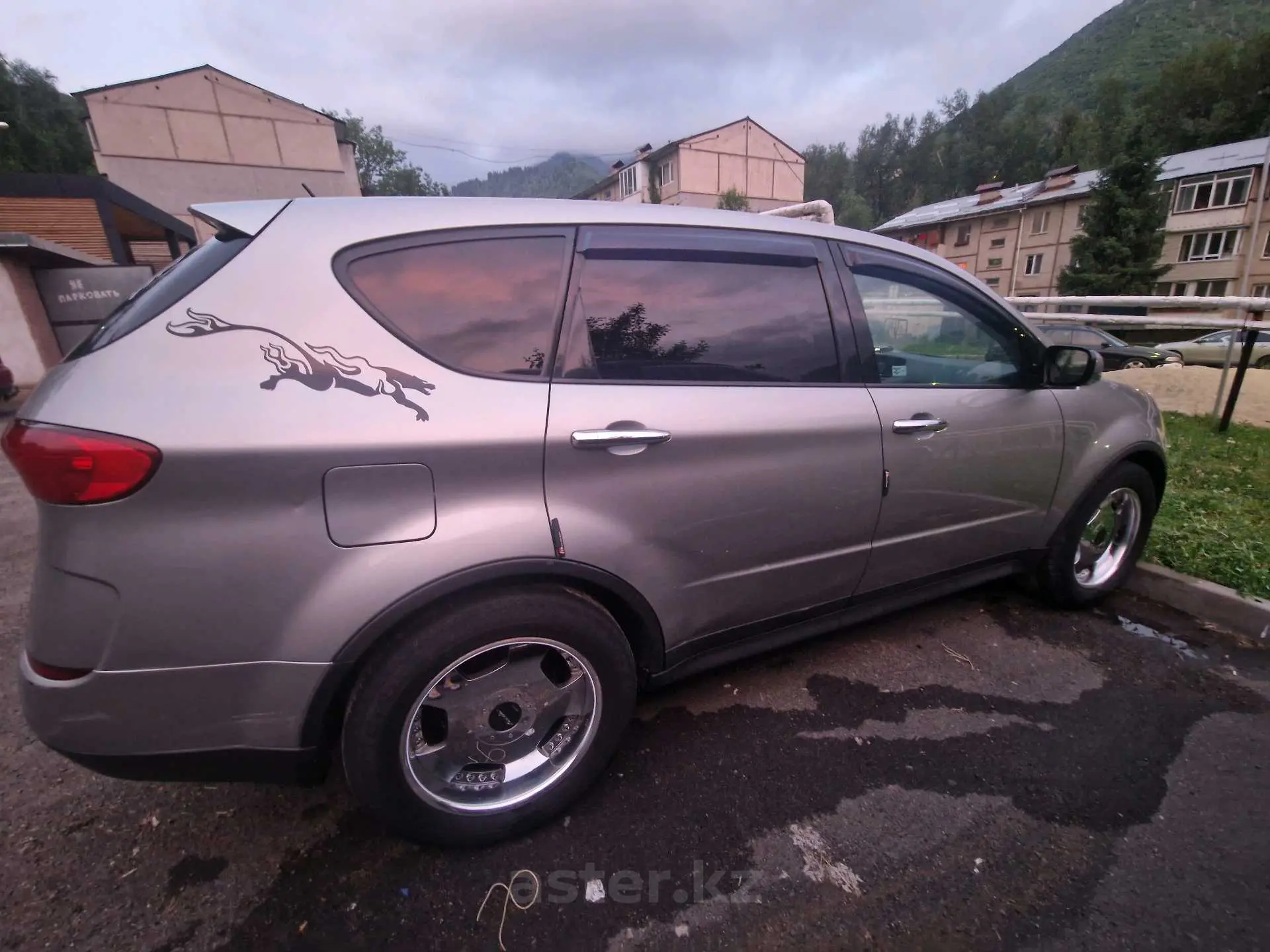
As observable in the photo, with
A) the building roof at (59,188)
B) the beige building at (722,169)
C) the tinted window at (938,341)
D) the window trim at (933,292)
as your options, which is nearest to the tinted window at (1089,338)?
the window trim at (933,292)

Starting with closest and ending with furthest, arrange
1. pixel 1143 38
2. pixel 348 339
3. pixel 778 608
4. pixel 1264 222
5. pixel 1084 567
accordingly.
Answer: pixel 348 339 < pixel 778 608 < pixel 1084 567 < pixel 1264 222 < pixel 1143 38

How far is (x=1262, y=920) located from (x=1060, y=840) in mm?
433

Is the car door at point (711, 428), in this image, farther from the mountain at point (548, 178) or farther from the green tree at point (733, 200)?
the mountain at point (548, 178)

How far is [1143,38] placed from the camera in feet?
287

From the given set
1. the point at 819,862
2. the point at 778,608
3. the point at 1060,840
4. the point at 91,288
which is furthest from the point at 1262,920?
the point at 91,288

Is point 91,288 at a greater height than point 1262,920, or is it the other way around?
point 91,288

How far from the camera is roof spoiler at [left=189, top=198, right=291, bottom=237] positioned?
1.58 m

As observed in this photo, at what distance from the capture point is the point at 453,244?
173 cm

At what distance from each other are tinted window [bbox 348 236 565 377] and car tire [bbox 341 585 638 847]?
0.67m

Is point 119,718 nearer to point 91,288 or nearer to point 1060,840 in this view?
point 1060,840

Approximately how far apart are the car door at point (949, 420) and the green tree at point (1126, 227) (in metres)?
33.7

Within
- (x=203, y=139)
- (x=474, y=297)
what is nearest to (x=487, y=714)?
(x=474, y=297)

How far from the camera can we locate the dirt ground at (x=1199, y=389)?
6602mm

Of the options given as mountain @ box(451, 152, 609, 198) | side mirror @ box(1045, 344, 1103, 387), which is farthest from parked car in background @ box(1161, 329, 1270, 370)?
mountain @ box(451, 152, 609, 198)
